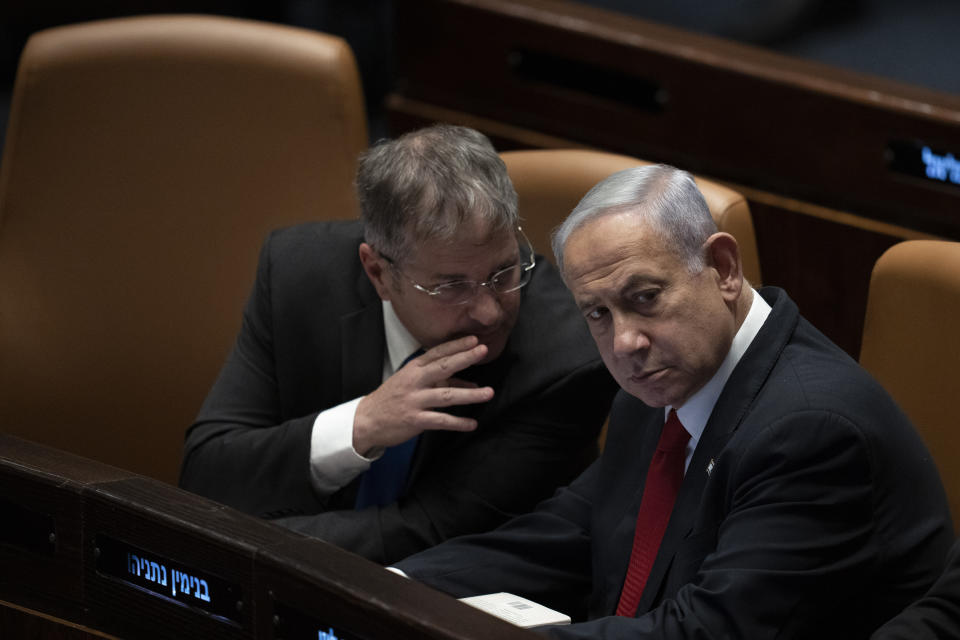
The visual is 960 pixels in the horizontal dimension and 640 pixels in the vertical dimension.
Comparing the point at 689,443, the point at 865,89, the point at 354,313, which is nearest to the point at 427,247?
the point at 354,313

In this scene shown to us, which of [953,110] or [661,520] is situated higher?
[953,110]

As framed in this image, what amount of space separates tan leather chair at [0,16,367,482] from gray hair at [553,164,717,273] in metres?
0.96

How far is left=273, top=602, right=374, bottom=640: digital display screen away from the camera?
1.39 metres

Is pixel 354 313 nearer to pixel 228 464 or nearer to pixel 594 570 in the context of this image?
pixel 228 464

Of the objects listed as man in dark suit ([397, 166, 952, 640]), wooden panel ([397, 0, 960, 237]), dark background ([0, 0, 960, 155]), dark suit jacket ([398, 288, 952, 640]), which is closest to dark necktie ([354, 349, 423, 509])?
man in dark suit ([397, 166, 952, 640])

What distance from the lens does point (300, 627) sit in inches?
56.4

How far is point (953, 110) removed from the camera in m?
2.72

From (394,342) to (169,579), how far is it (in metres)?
0.78

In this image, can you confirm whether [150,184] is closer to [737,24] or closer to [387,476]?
[387,476]

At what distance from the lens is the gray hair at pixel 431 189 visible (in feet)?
6.64

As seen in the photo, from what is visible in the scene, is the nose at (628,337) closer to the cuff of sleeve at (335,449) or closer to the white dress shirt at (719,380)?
the white dress shirt at (719,380)

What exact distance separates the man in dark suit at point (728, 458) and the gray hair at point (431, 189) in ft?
0.81

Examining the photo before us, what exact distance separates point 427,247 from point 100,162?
895mm

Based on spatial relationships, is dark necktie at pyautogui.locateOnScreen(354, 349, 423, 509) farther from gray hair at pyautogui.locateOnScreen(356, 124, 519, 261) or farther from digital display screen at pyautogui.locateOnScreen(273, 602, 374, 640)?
digital display screen at pyautogui.locateOnScreen(273, 602, 374, 640)
